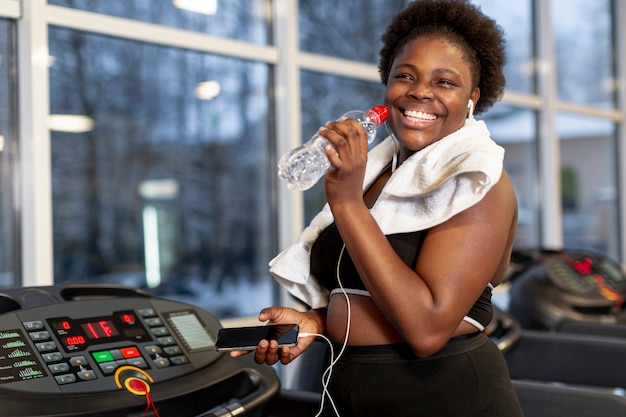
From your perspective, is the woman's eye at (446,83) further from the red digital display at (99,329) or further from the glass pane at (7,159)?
the glass pane at (7,159)

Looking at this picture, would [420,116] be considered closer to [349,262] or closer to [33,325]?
[349,262]

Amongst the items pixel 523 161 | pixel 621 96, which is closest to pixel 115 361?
pixel 523 161

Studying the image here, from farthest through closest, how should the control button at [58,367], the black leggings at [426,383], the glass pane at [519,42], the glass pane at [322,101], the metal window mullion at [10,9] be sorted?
1. the glass pane at [519,42]
2. the glass pane at [322,101]
3. the metal window mullion at [10,9]
4. the control button at [58,367]
5. the black leggings at [426,383]

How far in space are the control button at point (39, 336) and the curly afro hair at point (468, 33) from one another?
0.79 m

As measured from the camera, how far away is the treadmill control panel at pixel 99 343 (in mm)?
1263

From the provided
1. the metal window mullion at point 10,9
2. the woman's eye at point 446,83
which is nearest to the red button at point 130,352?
the woman's eye at point 446,83

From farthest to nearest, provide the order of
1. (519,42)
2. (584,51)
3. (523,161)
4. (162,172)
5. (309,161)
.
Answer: (584,51), (523,161), (519,42), (162,172), (309,161)

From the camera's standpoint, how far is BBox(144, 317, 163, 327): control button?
4.93 ft

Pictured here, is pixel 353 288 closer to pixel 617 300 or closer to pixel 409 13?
pixel 409 13

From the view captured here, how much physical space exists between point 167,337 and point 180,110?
1.54 meters

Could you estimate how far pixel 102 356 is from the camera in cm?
137

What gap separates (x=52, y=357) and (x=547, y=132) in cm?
390

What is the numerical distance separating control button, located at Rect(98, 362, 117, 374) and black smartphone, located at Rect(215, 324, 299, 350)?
0.22 meters

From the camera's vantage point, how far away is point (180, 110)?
2.88m
